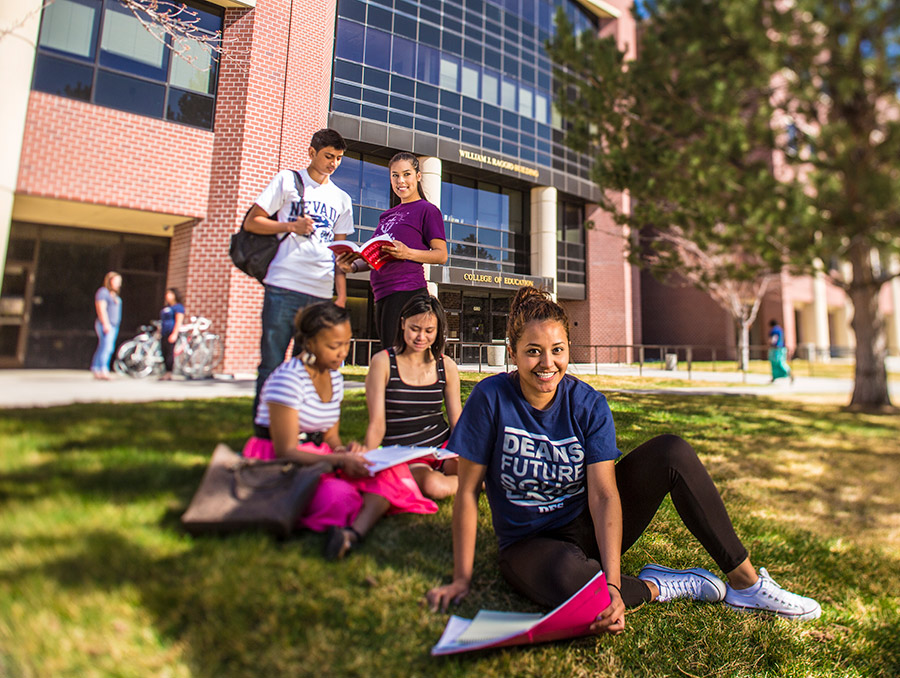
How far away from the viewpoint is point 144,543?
83 centimetres

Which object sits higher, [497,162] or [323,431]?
[497,162]

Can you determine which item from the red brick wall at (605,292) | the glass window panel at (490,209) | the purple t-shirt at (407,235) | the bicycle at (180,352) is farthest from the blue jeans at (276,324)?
the red brick wall at (605,292)

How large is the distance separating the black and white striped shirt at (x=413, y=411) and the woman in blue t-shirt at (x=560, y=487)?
0.26 ft

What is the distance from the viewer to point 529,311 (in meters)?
1.62

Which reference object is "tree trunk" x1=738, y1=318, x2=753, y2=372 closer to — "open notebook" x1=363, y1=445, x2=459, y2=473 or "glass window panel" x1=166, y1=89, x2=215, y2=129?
"open notebook" x1=363, y1=445, x2=459, y2=473

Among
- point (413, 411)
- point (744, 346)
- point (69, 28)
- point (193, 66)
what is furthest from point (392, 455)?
point (744, 346)

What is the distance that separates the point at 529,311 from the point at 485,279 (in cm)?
26

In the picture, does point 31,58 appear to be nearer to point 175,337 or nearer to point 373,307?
point 175,337

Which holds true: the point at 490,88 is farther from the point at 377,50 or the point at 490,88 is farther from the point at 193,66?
the point at 193,66

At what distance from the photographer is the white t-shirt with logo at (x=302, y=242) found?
122 centimetres

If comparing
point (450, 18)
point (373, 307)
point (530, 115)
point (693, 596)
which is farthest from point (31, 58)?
point (693, 596)

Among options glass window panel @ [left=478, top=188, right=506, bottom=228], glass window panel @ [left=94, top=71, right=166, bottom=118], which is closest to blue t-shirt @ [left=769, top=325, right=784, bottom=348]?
glass window panel @ [left=478, top=188, right=506, bottom=228]

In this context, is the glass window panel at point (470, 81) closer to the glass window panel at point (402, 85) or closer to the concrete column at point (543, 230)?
the glass window panel at point (402, 85)

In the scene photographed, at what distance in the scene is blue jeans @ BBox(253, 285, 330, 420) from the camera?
3.89 feet
